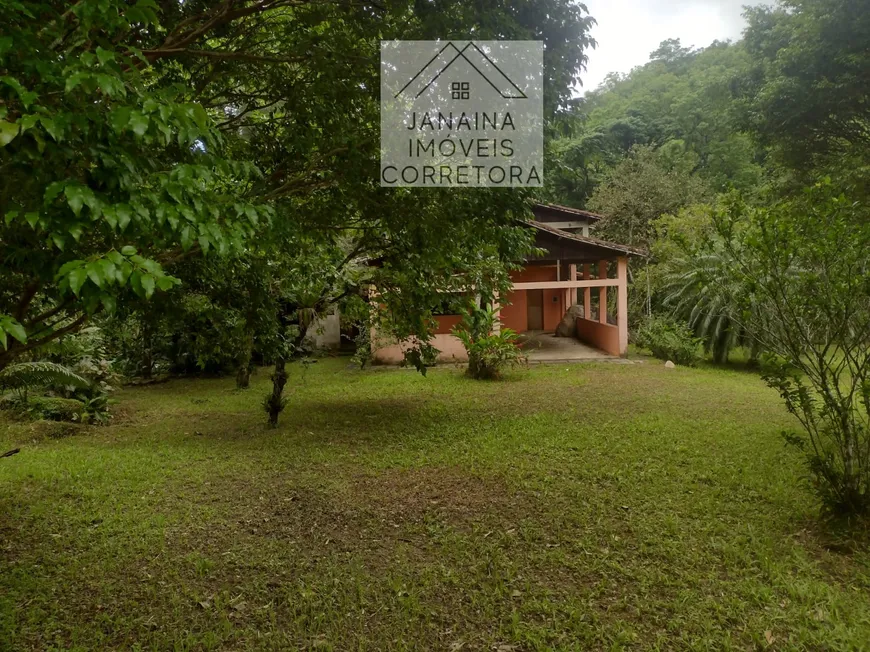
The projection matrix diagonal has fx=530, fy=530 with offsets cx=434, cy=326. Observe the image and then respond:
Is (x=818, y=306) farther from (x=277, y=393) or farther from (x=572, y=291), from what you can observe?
(x=572, y=291)

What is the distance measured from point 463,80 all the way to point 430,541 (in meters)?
3.46

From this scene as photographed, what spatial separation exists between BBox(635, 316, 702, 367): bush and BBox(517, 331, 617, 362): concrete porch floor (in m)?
1.05

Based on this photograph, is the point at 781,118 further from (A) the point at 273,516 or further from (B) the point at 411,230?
(A) the point at 273,516

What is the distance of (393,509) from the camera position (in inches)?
172

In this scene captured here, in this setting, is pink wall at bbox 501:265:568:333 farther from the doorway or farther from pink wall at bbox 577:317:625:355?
pink wall at bbox 577:317:625:355

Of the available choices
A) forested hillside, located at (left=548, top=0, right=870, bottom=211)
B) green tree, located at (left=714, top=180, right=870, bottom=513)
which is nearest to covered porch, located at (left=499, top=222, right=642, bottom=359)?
forested hillside, located at (left=548, top=0, right=870, bottom=211)

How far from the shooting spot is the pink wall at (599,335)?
13.5 m

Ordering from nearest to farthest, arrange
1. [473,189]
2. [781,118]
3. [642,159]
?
[473,189] → [781,118] → [642,159]

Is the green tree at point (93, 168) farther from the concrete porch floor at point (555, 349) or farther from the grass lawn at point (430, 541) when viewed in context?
the concrete porch floor at point (555, 349)

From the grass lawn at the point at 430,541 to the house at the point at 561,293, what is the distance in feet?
11.8

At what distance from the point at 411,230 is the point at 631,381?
22.1 feet

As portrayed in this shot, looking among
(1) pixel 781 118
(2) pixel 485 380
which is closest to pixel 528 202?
(1) pixel 781 118

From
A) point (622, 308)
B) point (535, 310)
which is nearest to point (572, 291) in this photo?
point (535, 310)

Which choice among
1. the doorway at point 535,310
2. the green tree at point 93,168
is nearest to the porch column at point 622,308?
the doorway at point 535,310
